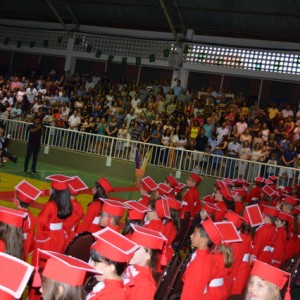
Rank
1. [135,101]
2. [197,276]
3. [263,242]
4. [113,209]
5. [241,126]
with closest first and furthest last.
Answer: [197,276], [113,209], [263,242], [241,126], [135,101]

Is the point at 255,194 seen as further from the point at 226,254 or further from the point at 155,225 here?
the point at 226,254

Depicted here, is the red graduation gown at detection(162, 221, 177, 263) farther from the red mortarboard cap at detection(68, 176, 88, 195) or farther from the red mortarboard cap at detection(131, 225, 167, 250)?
the red mortarboard cap at detection(131, 225, 167, 250)

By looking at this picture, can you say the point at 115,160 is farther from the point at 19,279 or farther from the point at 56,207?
the point at 19,279

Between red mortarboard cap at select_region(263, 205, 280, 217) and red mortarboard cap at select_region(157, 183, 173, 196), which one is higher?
red mortarboard cap at select_region(263, 205, 280, 217)

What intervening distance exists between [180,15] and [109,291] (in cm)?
2214

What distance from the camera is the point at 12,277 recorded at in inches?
110

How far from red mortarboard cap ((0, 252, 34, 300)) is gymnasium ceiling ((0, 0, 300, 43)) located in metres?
20.2

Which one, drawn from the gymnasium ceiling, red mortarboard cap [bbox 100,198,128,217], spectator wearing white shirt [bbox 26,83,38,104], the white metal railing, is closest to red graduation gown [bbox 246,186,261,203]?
the white metal railing

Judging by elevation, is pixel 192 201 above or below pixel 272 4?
below

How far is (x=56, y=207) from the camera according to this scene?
250 inches

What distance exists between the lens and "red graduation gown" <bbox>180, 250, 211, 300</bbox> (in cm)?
488

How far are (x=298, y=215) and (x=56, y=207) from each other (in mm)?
4798

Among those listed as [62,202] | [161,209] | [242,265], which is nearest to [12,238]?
[62,202]

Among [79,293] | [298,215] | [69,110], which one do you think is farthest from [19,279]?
[69,110]
